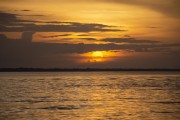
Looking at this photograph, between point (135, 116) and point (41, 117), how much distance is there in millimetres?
7617

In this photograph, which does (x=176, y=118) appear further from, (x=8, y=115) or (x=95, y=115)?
(x=8, y=115)

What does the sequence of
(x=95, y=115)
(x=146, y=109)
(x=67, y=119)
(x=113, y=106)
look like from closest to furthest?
(x=67, y=119), (x=95, y=115), (x=146, y=109), (x=113, y=106)

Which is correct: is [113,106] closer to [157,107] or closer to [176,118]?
[157,107]

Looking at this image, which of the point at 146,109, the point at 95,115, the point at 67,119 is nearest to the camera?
the point at 67,119

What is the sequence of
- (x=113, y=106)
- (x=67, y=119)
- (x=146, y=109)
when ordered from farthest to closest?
1. (x=113, y=106)
2. (x=146, y=109)
3. (x=67, y=119)

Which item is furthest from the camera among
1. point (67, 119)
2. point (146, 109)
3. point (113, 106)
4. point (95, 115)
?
point (113, 106)

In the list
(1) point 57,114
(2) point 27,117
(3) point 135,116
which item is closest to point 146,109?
(3) point 135,116

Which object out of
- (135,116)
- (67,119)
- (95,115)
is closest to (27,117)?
(67,119)

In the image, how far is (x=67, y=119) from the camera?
102 feet

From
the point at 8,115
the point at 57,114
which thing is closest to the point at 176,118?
the point at 57,114

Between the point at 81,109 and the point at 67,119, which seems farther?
the point at 81,109

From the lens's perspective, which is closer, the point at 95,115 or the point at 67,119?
the point at 67,119

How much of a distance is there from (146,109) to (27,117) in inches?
463

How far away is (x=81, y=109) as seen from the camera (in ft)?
124
